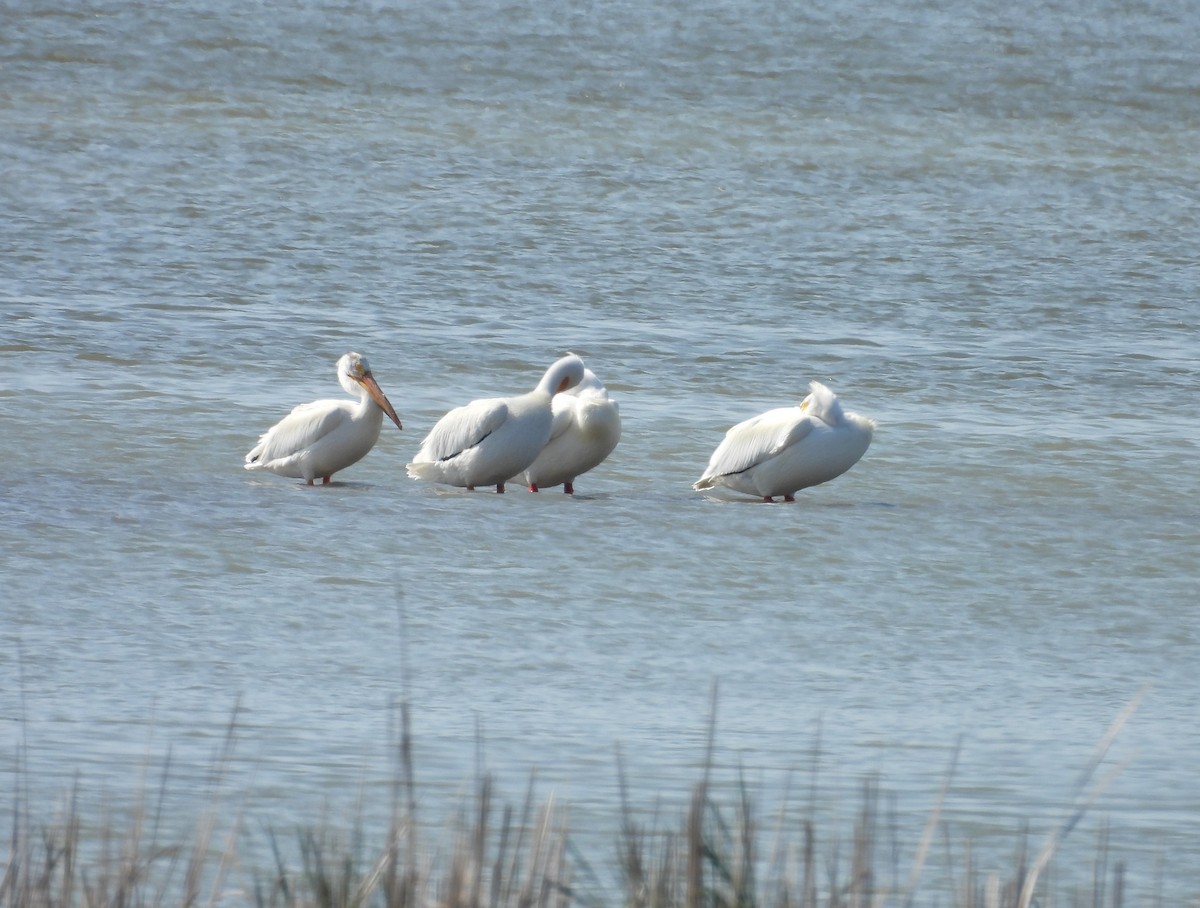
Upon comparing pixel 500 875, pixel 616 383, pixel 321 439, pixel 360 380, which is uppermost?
pixel 500 875

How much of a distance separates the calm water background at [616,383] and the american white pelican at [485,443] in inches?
5.2

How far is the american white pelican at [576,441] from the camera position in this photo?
7129 mm

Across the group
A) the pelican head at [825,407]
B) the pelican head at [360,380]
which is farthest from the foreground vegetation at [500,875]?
the pelican head at [360,380]

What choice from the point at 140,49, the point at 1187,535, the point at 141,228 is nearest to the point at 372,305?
the point at 141,228

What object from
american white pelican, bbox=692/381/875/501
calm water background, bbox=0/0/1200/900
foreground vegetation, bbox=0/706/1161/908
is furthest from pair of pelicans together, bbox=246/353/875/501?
foreground vegetation, bbox=0/706/1161/908

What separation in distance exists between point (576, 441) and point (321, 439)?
83cm

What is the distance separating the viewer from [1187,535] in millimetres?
6449

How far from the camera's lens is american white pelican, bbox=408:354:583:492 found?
706cm

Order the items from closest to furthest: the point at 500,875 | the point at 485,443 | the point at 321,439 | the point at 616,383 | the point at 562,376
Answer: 1. the point at 500,875
2. the point at 485,443
3. the point at 321,439
4. the point at 562,376
5. the point at 616,383

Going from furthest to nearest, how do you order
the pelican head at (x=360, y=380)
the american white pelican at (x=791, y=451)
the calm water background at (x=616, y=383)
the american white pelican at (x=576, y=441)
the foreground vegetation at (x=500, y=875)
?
the pelican head at (x=360, y=380)
the american white pelican at (x=576, y=441)
the american white pelican at (x=791, y=451)
the calm water background at (x=616, y=383)
the foreground vegetation at (x=500, y=875)

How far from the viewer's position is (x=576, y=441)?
23.4 feet

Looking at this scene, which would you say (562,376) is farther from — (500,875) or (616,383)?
(500,875)

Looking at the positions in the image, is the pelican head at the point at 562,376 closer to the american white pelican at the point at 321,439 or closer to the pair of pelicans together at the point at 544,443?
the pair of pelicans together at the point at 544,443

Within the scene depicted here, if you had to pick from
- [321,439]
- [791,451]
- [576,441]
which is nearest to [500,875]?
[791,451]
